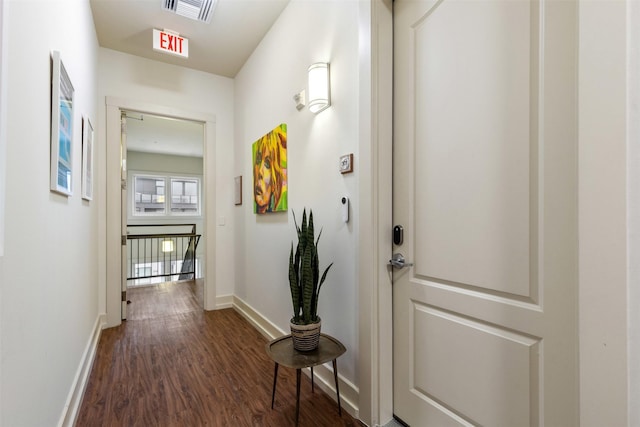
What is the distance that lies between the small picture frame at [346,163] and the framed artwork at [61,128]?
136 cm

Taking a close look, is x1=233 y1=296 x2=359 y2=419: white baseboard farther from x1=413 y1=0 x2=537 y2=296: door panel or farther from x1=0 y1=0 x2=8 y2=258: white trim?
x1=0 y1=0 x2=8 y2=258: white trim

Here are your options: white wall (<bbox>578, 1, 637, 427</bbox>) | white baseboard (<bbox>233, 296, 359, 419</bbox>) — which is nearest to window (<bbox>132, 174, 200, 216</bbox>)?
white baseboard (<bbox>233, 296, 359, 419</bbox>)

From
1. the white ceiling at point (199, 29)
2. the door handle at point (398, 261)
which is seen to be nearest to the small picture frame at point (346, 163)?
the door handle at point (398, 261)

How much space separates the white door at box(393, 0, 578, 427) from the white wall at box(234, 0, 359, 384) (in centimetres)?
30

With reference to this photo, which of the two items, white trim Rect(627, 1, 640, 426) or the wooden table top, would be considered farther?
the wooden table top

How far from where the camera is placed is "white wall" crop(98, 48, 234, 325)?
310cm

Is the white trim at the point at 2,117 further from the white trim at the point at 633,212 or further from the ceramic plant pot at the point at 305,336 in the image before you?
the white trim at the point at 633,212

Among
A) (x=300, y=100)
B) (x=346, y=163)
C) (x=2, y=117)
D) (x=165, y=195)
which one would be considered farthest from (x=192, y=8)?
(x=165, y=195)

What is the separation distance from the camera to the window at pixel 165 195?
25.0ft

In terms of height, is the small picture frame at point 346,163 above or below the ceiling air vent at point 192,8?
below

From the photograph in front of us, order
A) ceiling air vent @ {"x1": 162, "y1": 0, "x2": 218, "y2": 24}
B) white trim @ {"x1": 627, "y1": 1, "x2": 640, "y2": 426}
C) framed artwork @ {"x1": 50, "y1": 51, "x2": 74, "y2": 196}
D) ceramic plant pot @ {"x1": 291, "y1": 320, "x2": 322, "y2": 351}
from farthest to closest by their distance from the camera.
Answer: ceiling air vent @ {"x1": 162, "y1": 0, "x2": 218, "y2": 24}
ceramic plant pot @ {"x1": 291, "y1": 320, "x2": 322, "y2": 351}
framed artwork @ {"x1": 50, "y1": 51, "x2": 74, "y2": 196}
white trim @ {"x1": 627, "y1": 1, "x2": 640, "y2": 426}

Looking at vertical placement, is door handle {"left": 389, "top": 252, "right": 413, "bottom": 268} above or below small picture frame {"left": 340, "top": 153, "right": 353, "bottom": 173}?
below

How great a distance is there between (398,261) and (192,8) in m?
2.63

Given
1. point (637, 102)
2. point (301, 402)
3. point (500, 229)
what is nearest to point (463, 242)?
point (500, 229)
